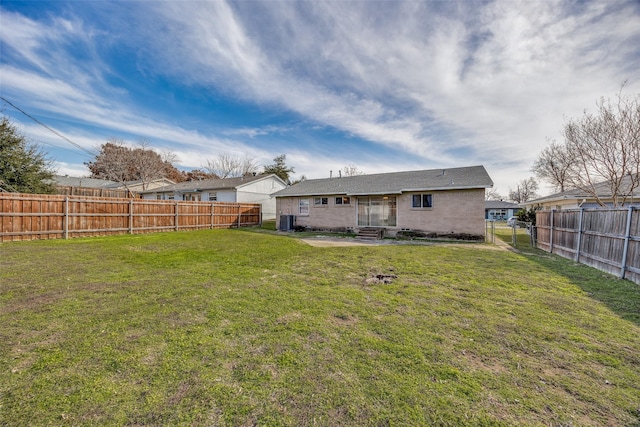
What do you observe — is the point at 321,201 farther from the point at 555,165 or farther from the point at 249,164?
the point at 249,164

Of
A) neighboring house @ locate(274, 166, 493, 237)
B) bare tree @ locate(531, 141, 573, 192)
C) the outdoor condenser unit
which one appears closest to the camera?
neighboring house @ locate(274, 166, 493, 237)

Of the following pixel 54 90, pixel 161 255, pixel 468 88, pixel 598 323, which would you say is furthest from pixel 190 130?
pixel 598 323

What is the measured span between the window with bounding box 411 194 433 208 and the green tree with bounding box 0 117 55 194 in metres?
21.2

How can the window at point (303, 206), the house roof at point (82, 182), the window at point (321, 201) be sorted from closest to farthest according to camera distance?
the window at point (321, 201) < the window at point (303, 206) < the house roof at point (82, 182)

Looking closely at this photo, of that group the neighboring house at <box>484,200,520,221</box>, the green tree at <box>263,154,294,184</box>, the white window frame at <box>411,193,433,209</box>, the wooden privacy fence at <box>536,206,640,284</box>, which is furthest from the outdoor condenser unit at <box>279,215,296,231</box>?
the neighboring house at <box>484,200,520,221</box>

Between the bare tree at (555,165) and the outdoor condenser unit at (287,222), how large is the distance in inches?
641

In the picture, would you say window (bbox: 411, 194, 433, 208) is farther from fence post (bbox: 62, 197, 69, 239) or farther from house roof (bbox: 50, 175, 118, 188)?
house roof (bbox: 50, 175, 118, 188)

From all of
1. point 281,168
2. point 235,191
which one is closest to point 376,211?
point 235,191

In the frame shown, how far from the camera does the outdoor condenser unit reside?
58.4 ft

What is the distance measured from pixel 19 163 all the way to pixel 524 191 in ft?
253

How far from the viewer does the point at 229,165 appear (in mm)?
42250

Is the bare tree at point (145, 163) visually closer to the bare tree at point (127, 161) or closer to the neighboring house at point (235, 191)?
the bare tree at point (127, 161)

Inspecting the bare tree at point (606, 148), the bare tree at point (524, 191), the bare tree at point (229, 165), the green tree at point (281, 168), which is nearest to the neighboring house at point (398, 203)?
the bare tree at point (606, 148)

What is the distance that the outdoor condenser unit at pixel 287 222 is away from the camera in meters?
17.8
